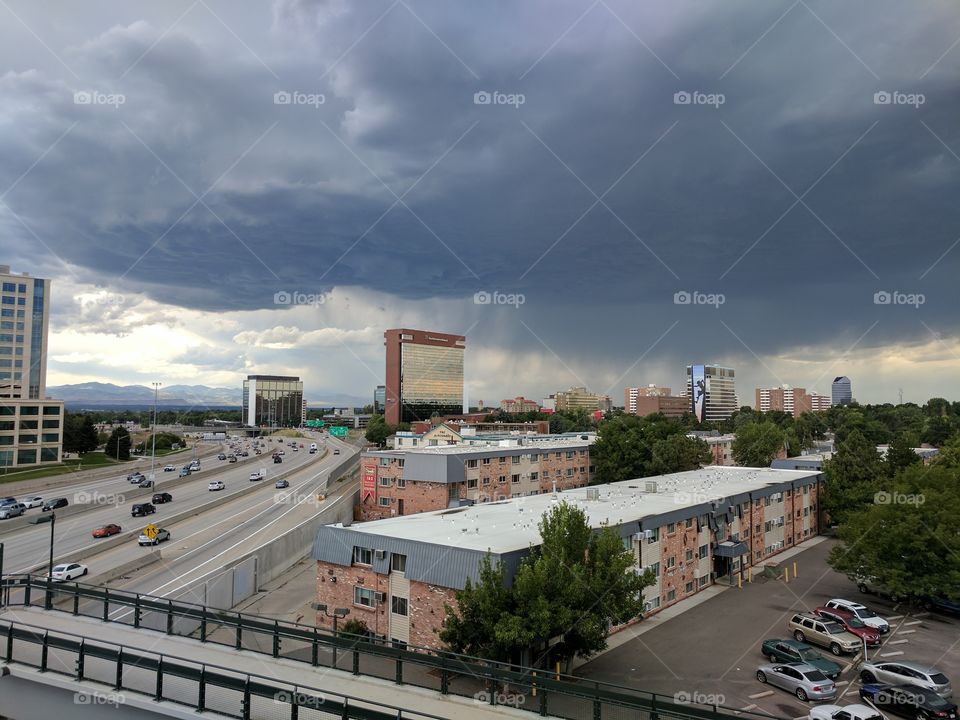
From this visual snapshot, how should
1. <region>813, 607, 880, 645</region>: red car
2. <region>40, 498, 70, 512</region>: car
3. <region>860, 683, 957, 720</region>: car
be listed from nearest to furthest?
<region>860, 683, 957, 720</region>: car < <region>813, 607, 880, 645</region>: red car < <region>40, 498, 70, 512</region>: car

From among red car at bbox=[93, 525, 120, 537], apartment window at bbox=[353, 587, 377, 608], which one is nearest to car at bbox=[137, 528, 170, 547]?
red car at bbox=[93, 525, 120, 537]

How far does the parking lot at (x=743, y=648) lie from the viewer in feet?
63.6

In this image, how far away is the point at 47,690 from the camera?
13.9m

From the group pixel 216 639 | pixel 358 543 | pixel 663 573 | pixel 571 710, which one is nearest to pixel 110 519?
pixel 358 543

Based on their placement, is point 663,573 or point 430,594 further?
point 663,573

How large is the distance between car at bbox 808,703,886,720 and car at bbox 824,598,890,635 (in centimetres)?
943

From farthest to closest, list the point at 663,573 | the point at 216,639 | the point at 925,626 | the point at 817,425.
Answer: the point at 817,425
the point at 663,573
the point at 925,626
the point at 216,639

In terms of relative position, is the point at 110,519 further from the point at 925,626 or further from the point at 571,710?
the point at 925,626

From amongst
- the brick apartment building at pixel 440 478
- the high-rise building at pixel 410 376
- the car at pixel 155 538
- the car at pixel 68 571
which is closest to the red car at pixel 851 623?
the brick apartment building at pixel 440 478

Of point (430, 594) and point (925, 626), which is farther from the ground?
point (430, 594)

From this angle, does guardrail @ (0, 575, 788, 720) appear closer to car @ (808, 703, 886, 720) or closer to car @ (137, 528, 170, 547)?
car @ (808, 703, 886, 720)

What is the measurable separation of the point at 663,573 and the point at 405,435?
62.1 m

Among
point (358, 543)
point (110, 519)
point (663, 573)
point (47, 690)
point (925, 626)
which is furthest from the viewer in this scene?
point (110, 519)

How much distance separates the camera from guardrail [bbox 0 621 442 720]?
37.5ft
